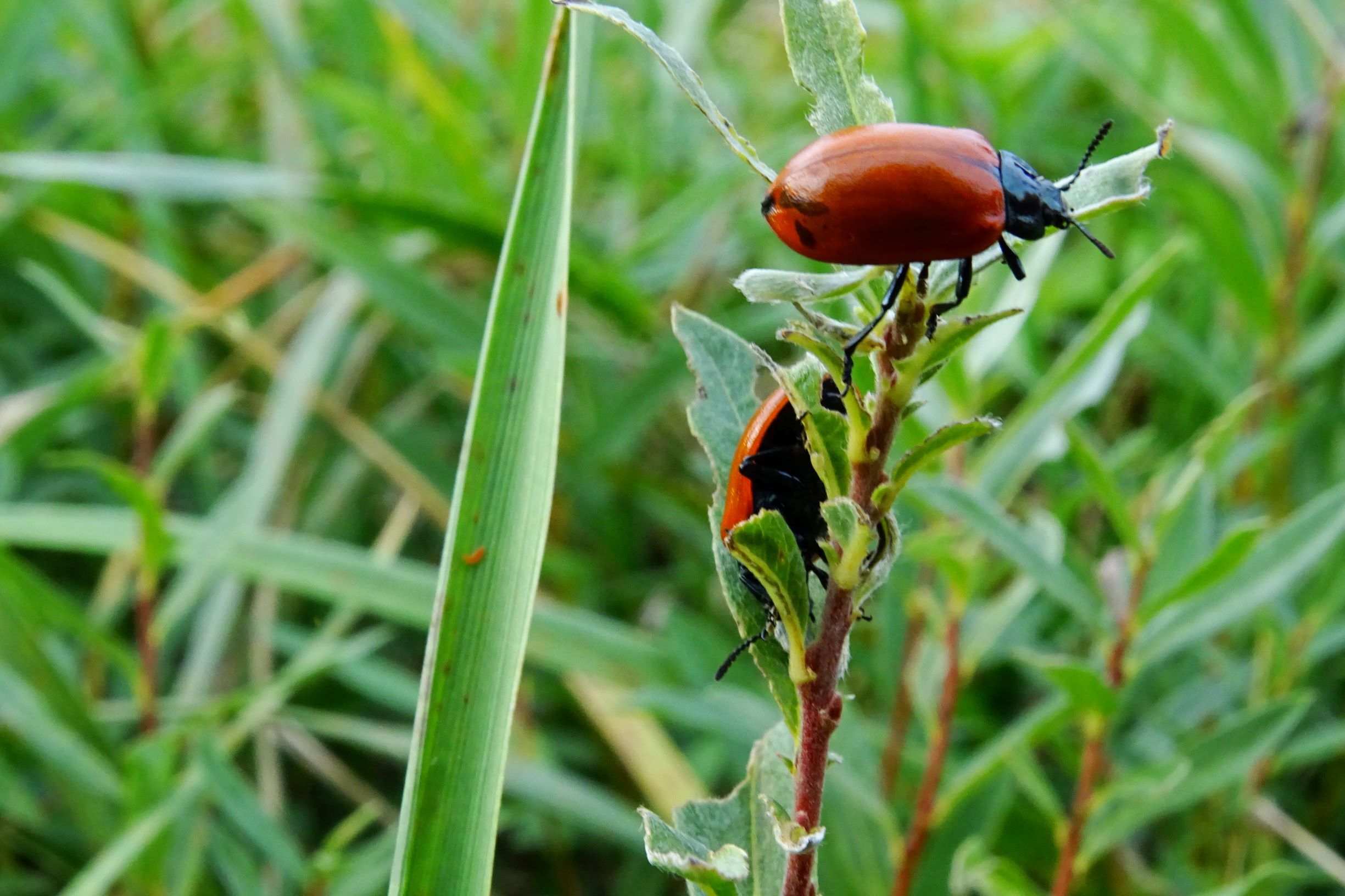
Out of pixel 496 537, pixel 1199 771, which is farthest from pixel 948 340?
pixel 1199 771

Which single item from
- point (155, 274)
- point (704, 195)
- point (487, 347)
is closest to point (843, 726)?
point (487, 347)

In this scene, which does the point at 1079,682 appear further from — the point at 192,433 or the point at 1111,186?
the point at 192,433

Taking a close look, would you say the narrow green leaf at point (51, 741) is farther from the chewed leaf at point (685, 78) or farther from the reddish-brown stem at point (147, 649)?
the chewed leaf at point (685, 78)

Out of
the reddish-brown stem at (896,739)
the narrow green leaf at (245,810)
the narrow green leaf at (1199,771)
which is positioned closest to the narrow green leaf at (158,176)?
the narrow green leaf at (245,810)

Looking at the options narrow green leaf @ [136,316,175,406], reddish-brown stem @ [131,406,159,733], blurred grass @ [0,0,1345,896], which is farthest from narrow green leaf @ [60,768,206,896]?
narrow green leaf @ [136,316,175,406]

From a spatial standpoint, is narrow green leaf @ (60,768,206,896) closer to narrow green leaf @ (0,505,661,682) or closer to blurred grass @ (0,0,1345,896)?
blurred grass @ (0,0,1345,896)
